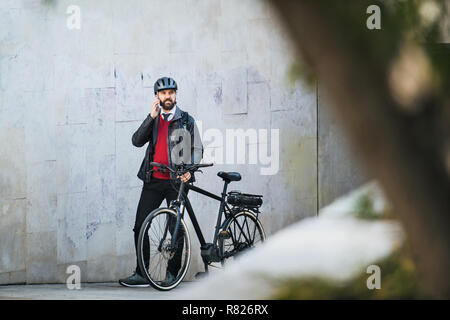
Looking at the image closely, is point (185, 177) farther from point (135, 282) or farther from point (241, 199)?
point (135, 282)

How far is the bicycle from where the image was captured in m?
6.51

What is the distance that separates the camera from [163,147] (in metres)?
7.21

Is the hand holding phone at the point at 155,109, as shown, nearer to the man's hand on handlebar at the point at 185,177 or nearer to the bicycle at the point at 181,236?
the bicycle at the point at 181,236

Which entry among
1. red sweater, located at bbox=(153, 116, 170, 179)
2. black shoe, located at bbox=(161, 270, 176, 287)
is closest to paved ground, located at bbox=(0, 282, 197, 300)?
black shoe, located at bbox=(161, 270, 176, 287)

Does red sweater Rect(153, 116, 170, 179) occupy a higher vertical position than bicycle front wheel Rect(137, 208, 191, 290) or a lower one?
higher

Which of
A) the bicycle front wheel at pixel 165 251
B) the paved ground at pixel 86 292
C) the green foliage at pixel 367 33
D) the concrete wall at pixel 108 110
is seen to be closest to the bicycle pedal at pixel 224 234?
the bicycle front wheel at pixel 165 251

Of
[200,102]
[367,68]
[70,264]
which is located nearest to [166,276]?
[70,264]

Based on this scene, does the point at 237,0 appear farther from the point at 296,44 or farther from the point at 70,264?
the point at 296,44

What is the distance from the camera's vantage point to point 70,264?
A: 795 cm

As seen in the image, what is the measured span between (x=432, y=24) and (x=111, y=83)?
6688 millimetres

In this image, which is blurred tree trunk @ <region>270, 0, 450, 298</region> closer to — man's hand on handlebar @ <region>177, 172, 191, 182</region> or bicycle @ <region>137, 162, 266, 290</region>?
bicycle @ <region>137, 162, 266, 290</region>

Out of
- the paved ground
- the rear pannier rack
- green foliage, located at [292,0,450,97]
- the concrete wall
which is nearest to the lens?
green foliage, located at [292,0,450,97]

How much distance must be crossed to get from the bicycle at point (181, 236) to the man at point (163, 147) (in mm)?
160

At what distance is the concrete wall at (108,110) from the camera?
778 cm
